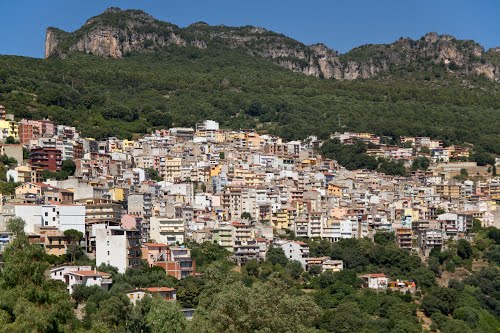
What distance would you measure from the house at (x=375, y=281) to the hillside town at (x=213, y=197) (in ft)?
0.25

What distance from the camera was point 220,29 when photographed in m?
143

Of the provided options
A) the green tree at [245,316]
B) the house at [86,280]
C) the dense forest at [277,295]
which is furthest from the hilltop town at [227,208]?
the green tree at [245,316]

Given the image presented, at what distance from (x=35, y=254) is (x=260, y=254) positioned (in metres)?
26.3

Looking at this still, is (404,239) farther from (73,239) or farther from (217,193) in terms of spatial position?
(73,239)

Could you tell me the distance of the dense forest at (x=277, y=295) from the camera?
27.9m

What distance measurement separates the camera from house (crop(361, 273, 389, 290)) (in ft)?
172

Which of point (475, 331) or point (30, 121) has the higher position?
point (30, 121)

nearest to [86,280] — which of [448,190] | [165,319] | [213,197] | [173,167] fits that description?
[165,319]

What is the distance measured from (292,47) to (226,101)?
41571 mm

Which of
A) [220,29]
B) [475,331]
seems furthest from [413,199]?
[220,29]

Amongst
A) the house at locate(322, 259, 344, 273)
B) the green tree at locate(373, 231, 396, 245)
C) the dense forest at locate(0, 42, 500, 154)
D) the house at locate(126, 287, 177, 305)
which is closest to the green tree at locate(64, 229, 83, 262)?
the house at locate(126, 287, 177, 305)

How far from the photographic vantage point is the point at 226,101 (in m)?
100

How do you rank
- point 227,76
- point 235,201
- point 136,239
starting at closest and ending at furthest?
point 136,239 < point 235,201 < point 227,76

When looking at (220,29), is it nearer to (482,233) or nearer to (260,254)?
(482,233)
